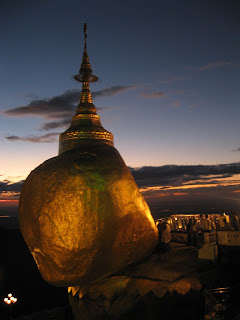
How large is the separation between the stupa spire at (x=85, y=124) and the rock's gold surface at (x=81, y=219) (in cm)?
158

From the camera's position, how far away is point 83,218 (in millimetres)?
9320

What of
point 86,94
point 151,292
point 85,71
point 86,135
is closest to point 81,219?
point 151,292

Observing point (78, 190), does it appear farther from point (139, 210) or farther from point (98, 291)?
point (98, 291)

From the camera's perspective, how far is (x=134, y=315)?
9375 millimetres

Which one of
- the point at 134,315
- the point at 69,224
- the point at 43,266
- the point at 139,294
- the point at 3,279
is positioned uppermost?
the point at 69,224

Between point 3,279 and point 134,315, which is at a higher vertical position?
point 134,315

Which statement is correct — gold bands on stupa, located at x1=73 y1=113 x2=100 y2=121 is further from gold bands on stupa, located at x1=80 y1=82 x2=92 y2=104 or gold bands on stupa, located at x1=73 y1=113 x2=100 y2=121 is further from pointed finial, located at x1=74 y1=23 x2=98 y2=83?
pointed finial, located at x1=74 y1=23 x2=98 y2=83

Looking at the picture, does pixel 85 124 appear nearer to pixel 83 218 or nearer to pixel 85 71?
pixel 85 71

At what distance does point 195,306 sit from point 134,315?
1.97 metres

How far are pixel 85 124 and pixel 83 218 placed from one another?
474 cm

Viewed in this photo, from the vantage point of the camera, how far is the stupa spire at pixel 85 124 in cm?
1215

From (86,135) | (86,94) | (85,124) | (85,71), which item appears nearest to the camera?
(86,135)

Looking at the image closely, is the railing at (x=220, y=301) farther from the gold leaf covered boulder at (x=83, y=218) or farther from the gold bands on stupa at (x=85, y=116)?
the gold bands on stupa at (x=85, y=116)

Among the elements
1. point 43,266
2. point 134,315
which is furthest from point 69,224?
point 134,315
